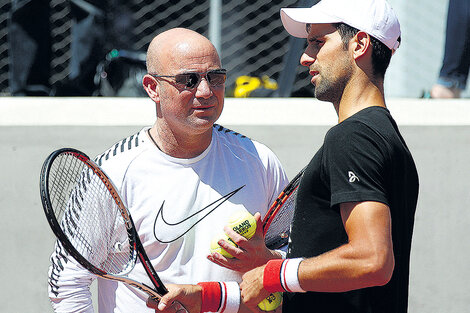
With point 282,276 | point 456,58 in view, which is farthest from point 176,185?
point 456,58

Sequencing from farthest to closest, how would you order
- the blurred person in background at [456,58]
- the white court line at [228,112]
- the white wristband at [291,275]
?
the blurred person in background at [456,58] → the white court line at [228,112] → the white wristband at [291,275]

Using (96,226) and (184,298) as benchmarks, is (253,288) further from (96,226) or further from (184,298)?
(96,226)

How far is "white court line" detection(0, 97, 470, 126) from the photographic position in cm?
404

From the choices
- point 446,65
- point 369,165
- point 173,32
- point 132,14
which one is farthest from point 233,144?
point 132,14

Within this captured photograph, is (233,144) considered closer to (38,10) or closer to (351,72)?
(351,72)

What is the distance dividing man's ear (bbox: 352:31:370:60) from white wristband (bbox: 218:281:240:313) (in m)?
0.88

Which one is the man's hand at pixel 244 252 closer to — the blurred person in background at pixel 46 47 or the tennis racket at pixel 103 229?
the tennis racket at pixel 103 229

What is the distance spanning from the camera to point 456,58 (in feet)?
15.5

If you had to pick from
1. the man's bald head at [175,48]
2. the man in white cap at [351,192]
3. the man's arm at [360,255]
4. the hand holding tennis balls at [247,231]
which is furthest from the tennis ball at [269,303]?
the man's bald head at [175,48]

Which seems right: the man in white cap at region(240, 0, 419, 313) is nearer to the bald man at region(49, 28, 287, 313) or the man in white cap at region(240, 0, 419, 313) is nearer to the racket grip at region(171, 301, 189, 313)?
the racket grip at region(171, 301, 189, 313)

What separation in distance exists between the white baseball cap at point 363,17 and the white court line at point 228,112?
5.87 ft

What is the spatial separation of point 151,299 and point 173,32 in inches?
40.0

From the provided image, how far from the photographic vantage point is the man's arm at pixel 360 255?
199 centimetres

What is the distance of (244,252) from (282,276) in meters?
0.33
